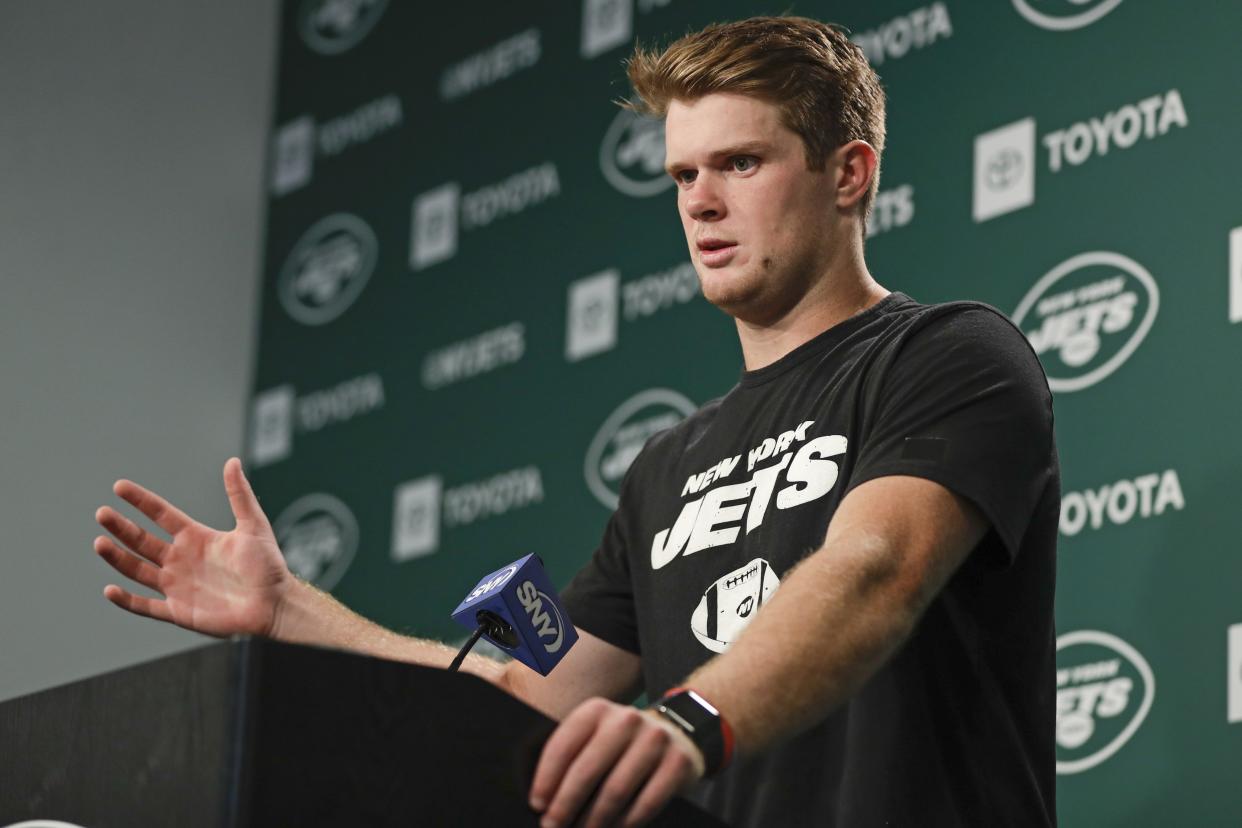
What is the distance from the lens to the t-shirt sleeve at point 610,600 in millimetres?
2098

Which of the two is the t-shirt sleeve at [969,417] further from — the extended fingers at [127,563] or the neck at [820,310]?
the extended fingers at [127,563]

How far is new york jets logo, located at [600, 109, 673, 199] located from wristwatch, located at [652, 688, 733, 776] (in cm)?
210

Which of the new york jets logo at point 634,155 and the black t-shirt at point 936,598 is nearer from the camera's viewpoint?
the black t-shirt at point 936,598

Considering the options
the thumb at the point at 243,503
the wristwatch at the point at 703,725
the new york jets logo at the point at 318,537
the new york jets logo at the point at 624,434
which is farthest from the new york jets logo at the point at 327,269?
the wristwatch at the point at 703,725

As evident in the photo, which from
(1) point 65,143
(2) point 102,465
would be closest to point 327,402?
(2) point 102,465

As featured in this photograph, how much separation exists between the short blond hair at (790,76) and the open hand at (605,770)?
1006 millimetres

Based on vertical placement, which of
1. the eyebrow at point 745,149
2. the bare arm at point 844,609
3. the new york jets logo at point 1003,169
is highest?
the new york jets logo at point 1003,169

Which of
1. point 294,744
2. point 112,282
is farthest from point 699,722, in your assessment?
point 112,282

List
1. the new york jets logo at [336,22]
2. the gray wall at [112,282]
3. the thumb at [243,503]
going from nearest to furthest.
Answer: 1. the thumb at [243,503]
2. the gray wall at [112,282]
3. the new york jets logo at [336,22]

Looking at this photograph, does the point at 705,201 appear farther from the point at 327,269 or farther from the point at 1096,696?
the point at 327,269

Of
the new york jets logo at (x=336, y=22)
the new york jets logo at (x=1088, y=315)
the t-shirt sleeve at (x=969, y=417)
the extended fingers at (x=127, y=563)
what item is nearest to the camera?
the t-shirt sleeve at (x=969, y=417)

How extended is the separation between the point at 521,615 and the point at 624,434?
157cm

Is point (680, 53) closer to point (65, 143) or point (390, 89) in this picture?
point (390, 89)

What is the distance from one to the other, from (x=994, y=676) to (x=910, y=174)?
132 cm
